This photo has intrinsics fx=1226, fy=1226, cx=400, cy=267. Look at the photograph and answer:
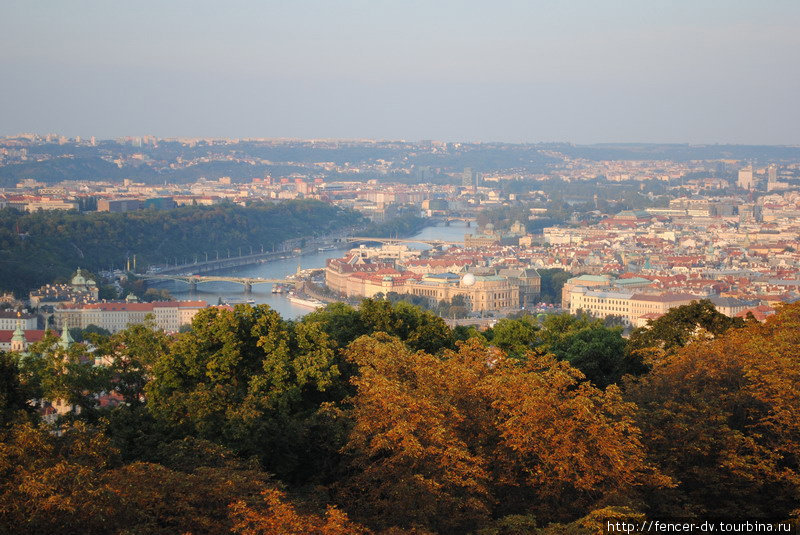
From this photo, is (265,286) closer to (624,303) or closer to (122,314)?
(122,314)

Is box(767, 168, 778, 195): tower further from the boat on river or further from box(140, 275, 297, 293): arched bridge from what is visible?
the boat on river

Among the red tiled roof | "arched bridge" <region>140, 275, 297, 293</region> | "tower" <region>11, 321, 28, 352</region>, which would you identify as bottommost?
"arched bridge" <region>140, 275, 297, 293</region>

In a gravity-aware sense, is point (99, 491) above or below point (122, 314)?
above

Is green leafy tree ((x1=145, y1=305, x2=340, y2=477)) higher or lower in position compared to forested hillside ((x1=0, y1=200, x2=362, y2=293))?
higher

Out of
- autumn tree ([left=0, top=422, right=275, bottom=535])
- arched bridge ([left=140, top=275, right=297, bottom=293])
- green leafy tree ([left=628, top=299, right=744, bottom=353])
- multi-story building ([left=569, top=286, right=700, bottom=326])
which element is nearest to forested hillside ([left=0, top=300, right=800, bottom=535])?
autumn tree ([left=0, top=422, right=275, bottom=535])

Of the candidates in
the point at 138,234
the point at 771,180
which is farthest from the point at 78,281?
the point at 771,180

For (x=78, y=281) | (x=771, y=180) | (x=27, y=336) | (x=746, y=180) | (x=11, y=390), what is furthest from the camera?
(x=746, y=180)

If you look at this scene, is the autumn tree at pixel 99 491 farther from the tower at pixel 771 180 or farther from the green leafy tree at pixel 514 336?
the tower at pixel 771 180
